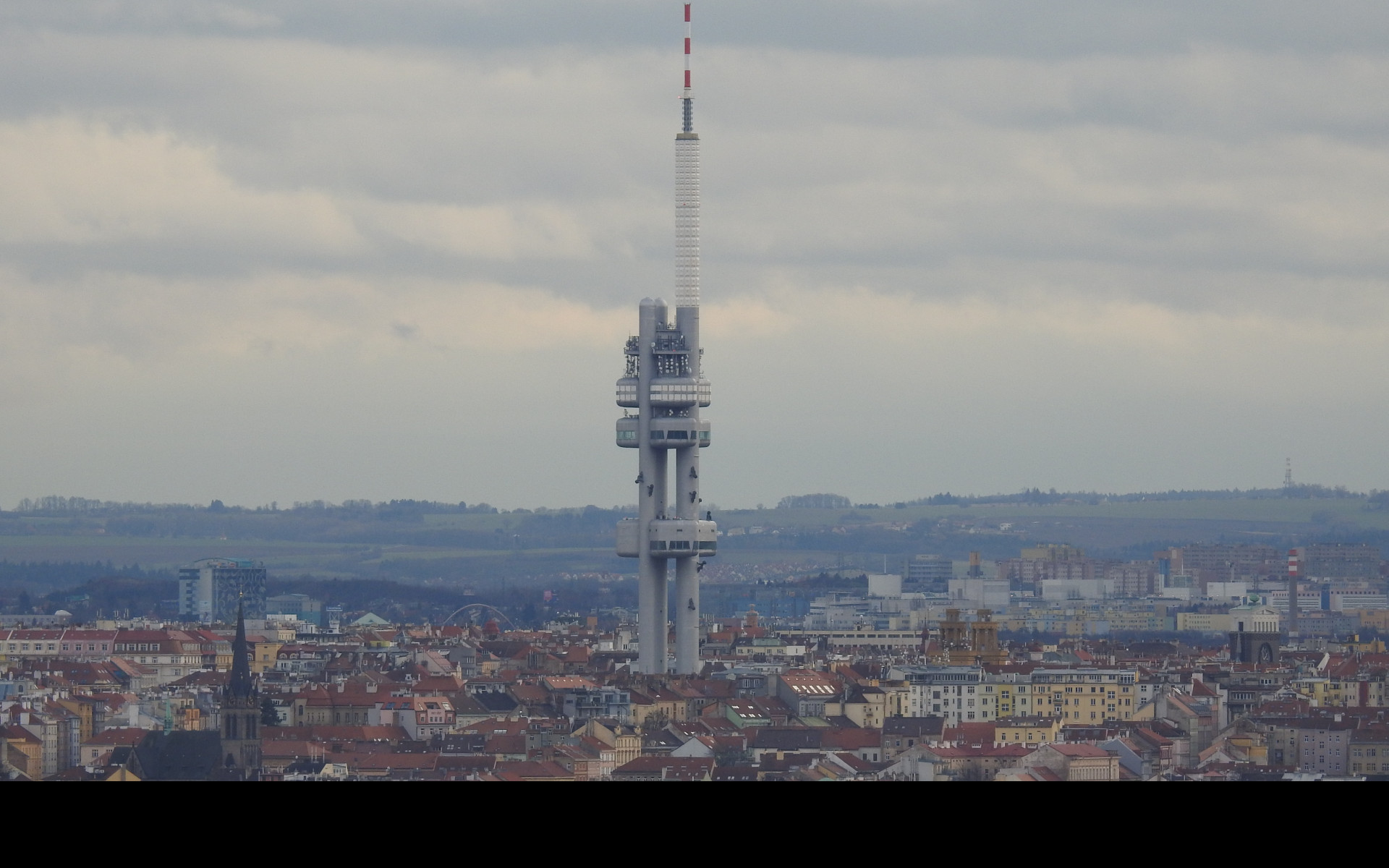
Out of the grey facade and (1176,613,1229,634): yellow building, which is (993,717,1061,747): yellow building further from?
the grey facade

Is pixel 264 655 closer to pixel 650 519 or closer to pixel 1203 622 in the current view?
pixel 650 519

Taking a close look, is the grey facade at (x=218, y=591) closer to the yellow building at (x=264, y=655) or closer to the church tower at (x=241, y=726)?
the yellow building at (x=264, y=655)

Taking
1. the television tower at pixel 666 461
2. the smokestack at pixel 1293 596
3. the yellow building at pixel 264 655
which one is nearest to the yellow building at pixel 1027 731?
the television tower at pixel 666 461

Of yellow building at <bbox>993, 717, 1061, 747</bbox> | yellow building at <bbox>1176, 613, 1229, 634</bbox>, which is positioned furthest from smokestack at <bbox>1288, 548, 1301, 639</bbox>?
yellow building at <bbox>993, 717, 1061, 747</bbox>

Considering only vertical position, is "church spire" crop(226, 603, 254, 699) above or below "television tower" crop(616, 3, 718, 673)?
below
